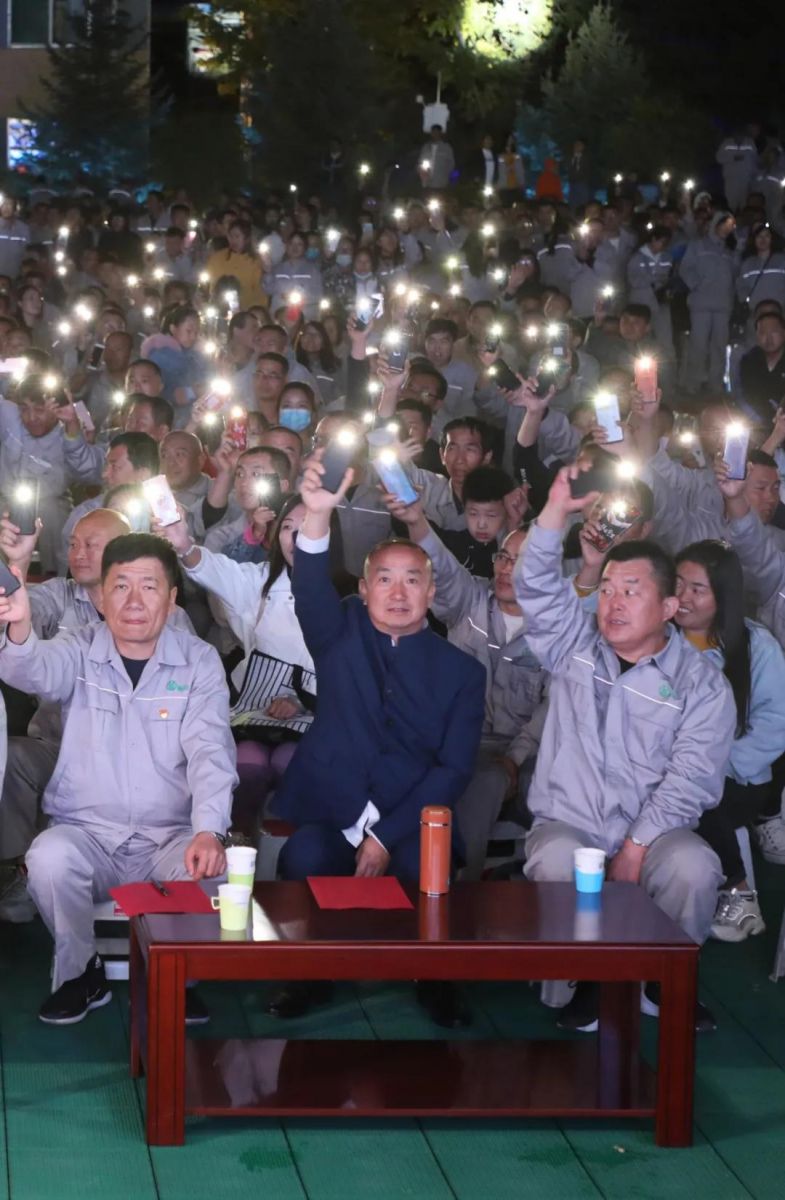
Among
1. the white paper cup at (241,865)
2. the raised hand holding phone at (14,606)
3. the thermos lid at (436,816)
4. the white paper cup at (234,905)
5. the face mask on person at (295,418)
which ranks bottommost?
the white paper cup at (234,905)

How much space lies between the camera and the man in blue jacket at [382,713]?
6.07 meters

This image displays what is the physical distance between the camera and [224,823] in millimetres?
5738

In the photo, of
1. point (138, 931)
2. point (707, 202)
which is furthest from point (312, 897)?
point (707, 202)

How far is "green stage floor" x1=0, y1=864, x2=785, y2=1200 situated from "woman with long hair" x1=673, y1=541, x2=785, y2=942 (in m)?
0.87

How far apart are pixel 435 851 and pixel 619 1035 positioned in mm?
718

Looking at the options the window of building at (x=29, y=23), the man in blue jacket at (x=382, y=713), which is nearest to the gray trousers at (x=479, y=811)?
the man in blue jacket at (x=382, y=713)

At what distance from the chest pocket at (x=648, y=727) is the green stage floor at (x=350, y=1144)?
32.2 inches

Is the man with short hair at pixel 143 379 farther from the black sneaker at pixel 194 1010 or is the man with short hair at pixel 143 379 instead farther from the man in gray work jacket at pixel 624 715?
the black sneaker at pixel 194 1010

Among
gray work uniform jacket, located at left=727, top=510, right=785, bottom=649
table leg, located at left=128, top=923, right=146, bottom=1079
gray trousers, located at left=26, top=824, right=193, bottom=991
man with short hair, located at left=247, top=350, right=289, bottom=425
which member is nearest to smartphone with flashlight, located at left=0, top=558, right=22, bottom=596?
gray trousers, located at left=26, top=824, right=193, bottom=991

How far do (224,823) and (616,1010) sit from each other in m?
1.27

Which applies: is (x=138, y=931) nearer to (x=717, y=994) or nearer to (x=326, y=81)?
(x=717, y=994)

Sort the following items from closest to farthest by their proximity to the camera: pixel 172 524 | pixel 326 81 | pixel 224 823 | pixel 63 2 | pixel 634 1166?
pixel 634 1166 → pixel 224 823 → pixel 172 524 → pixel 326 81 → pixel 63 2

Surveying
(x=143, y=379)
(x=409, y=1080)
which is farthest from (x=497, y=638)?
(x=143, y=379)

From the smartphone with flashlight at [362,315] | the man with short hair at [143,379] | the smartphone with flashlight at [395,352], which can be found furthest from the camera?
the man with short hair at [143,379]
